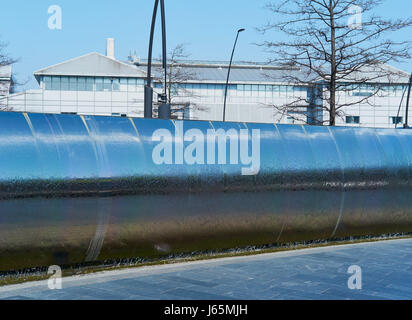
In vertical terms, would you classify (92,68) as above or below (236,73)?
below

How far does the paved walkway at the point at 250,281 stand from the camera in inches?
267

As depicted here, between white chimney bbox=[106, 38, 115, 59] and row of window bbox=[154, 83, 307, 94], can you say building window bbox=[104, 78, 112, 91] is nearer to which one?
row of window bbox=[154, 83, 307, 94]

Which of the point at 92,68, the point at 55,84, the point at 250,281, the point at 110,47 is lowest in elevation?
the point at 250,281

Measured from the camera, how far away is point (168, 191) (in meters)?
9.15

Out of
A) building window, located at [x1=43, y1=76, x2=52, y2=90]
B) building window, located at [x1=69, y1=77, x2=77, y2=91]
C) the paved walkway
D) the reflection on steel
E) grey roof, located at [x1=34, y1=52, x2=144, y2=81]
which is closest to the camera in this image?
the paved walkway

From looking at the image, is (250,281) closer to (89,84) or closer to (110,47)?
(89,84)

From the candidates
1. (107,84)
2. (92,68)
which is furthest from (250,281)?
(92,68)

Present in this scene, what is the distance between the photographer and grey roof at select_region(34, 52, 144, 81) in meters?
70.9

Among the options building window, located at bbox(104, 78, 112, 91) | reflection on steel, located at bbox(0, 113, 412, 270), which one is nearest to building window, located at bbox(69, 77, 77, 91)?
building window, located at bbox(104, 78, 112, 91)

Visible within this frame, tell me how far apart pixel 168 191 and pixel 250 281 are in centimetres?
238

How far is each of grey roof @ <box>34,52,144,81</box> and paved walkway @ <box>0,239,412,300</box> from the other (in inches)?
2502

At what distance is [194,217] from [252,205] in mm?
1287

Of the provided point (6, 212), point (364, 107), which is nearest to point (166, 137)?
point (6, 212)

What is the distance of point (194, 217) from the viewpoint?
31.3 feet
